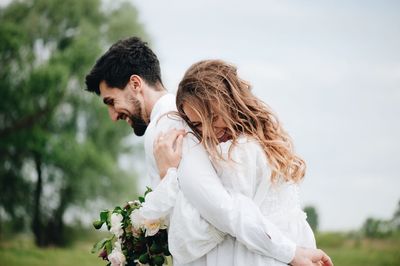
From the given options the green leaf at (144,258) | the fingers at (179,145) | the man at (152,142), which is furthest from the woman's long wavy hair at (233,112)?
the green leaf at (144,258)

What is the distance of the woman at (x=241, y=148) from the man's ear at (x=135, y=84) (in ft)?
3.89

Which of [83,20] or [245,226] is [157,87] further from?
[83,20]

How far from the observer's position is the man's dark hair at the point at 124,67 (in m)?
4.68

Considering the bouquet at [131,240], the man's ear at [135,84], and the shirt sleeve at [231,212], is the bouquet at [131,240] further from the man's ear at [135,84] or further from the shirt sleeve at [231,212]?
the man's ear at [135,84]

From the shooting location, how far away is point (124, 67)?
4.68 m

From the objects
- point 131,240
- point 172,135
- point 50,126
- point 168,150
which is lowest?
point 131,240

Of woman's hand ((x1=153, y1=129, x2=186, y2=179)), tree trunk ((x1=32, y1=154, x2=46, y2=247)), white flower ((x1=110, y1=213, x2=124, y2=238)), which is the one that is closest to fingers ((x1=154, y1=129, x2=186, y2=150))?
woman's hand ((x1=153, y1=129, x2=186, y2=179))

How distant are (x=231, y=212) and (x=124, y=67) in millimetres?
1950

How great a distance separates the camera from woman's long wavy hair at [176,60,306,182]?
10.9ft

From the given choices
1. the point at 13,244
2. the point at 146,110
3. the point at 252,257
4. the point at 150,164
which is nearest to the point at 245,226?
the point at 252,257

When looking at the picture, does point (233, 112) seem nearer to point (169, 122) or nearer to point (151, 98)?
point (169, 122)

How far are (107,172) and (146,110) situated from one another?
17866 mm

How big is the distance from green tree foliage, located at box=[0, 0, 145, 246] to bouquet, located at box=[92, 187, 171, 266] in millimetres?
17640

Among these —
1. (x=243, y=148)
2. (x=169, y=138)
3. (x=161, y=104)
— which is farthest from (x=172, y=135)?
(x=161, y=104)
